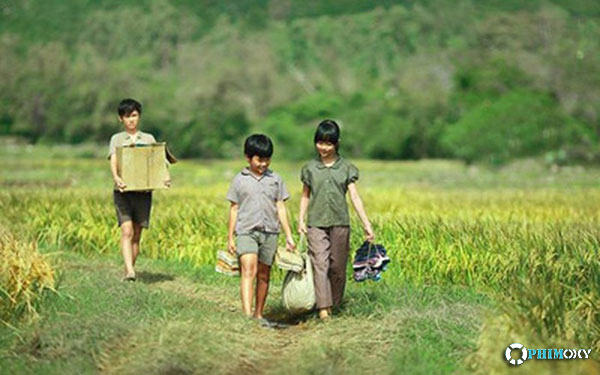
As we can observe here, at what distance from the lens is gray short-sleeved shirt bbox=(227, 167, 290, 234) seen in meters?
6.66

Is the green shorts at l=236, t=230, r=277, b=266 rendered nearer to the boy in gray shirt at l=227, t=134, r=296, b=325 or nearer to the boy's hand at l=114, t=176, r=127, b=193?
the boy in gray shirt at l=227, t=134, r=296, b=325

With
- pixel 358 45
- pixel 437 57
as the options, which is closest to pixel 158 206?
pixel 437 57

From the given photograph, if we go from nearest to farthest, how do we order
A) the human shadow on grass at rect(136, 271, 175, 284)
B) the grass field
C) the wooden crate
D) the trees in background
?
the grass field
the wooden crate
the human shadow on grass at rect(136, 271, 175, 284)
the trees in background

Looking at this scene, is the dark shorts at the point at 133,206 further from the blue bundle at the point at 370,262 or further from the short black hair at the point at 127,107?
the blue bundle at the point at 370,262

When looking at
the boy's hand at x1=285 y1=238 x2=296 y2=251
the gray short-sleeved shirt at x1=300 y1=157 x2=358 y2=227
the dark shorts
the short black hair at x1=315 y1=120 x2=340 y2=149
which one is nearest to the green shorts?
the boy's hand at x1=285 y1=238 x2=296 y2=251

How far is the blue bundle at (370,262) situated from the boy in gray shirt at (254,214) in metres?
0.63

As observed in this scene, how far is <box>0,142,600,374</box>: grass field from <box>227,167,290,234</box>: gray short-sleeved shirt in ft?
2.35

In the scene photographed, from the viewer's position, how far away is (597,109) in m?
61.6

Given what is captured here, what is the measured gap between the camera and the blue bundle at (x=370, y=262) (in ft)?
23.0

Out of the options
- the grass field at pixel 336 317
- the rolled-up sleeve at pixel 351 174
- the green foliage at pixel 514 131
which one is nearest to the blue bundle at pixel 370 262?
the grass field at pixel 336 317

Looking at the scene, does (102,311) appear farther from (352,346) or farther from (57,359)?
(352,346)

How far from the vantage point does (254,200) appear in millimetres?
6680

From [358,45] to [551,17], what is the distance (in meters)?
32.7

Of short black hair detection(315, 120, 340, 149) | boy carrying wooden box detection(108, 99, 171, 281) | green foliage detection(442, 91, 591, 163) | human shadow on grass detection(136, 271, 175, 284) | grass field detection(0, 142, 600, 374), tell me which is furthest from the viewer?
green foliage detection(442, 91, 591, 163)
